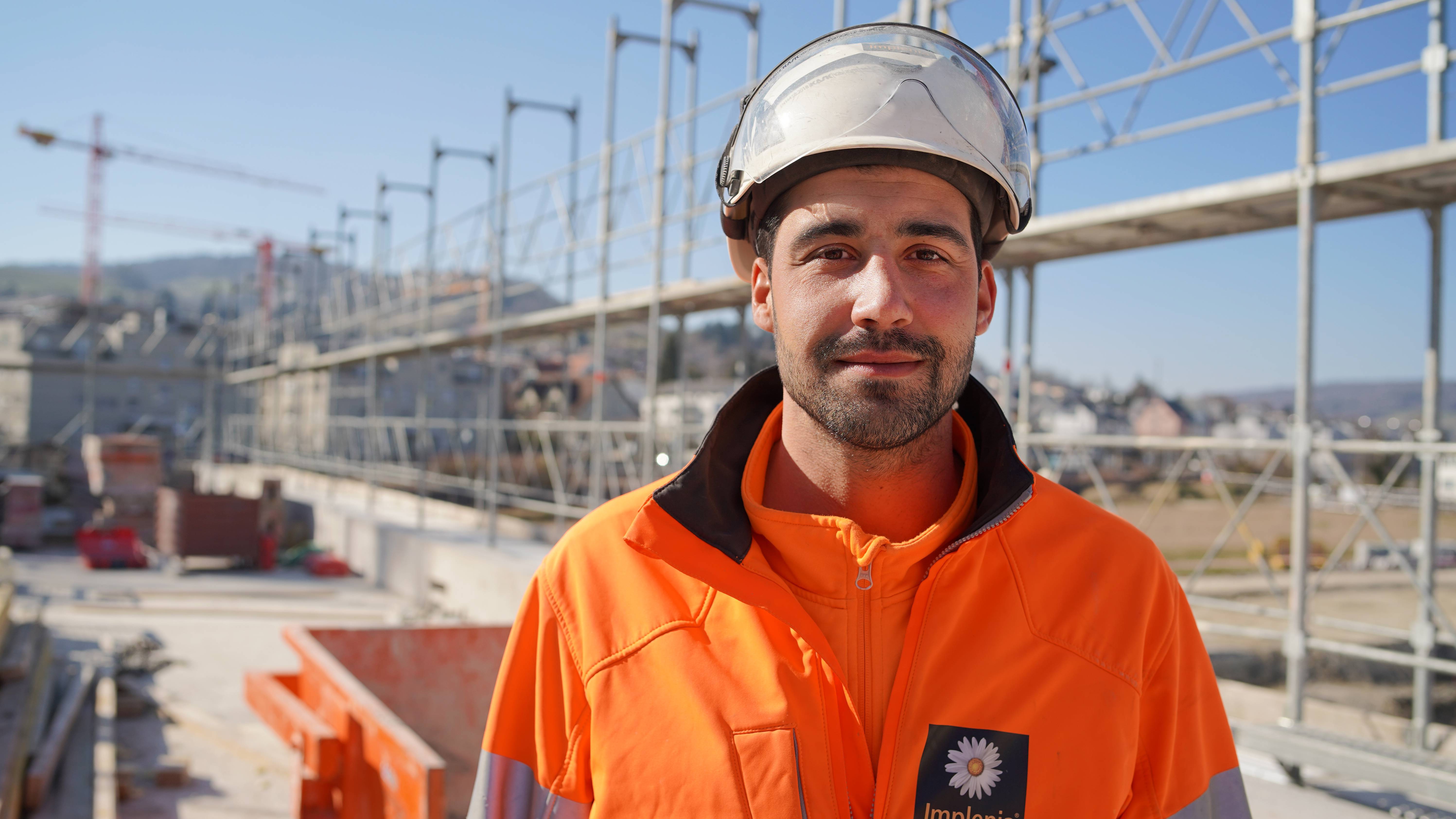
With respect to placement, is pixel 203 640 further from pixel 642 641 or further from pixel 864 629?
pixel 864 629

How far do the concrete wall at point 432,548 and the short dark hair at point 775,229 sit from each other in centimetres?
788

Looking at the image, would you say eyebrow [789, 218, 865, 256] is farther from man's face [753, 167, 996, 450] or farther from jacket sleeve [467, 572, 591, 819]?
jacket sleeve [467, 572, 591, 819]

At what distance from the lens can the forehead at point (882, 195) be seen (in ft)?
4.99

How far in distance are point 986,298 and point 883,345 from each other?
342 mm

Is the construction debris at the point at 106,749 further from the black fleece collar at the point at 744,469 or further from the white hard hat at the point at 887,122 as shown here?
the white hard hat at the point at 887,122

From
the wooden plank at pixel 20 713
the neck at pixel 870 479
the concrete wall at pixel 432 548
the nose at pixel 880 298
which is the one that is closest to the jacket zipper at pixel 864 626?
the neck at pixel 870 479

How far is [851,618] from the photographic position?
4.85ft

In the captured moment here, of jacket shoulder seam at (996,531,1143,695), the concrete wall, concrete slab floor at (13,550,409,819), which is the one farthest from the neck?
the concrete wall

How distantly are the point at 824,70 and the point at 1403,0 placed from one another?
17.1ft

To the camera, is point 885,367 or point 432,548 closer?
point 885,367

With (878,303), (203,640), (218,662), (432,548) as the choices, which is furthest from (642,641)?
(432,548)

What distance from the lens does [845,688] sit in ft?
4.60

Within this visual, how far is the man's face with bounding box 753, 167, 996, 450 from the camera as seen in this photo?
1475 millimetres

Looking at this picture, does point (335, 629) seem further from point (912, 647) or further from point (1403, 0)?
point (1403, 0)
